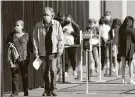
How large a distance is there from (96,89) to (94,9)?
15.5 meters

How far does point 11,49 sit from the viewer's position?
15.6 m

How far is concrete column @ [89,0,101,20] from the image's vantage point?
109 feet

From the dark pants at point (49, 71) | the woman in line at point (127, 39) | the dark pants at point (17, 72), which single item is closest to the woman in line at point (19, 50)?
the dark pants at point (17, 72)

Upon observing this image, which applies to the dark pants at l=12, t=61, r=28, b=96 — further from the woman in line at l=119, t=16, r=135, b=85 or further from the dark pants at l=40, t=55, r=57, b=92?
the woman in line at l=119, t=16, r=135, b=85

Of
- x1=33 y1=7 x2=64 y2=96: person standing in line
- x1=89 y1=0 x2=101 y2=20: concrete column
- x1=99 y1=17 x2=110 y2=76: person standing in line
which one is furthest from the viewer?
x1=89 y1=0 x2=101 y2=20: concrete column

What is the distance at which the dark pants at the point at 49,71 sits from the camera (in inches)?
614

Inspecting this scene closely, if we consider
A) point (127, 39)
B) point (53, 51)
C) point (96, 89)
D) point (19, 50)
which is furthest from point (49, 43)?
point (127, 39)

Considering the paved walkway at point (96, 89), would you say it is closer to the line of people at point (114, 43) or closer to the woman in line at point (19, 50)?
the line of people at point (114, 43)

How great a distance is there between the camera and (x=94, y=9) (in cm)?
3372

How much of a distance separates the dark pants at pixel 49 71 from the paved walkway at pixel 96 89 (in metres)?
0.72

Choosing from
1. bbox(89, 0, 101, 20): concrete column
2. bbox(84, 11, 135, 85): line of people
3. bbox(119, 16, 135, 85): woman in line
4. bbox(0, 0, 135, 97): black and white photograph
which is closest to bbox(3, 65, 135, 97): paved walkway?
bbox(0, 0, 135, 97): black and white photograph

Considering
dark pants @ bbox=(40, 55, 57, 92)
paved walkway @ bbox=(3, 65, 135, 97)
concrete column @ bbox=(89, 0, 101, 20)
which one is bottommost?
paved walkway @ bbox=(3, 65, 135, 97)

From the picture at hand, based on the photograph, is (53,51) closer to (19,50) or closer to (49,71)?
(49,71)

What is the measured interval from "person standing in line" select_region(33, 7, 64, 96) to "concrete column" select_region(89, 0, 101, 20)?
56.9 feet
